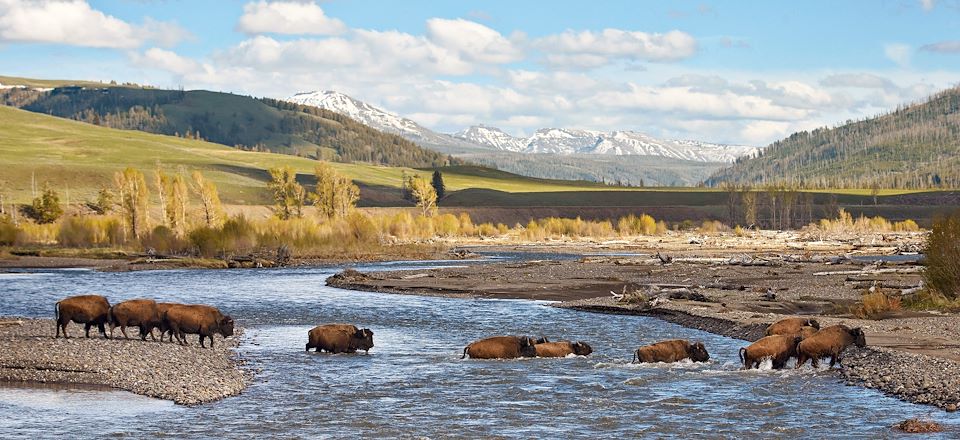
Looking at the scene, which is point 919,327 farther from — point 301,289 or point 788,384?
point 301,289

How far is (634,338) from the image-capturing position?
3331cm

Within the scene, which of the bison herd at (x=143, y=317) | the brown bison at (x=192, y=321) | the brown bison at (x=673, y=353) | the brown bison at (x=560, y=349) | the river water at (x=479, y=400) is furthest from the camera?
the brown bison at (x=192, y=321)

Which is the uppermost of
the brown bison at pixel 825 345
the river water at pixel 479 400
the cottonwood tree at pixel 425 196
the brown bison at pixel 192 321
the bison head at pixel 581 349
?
the cottonwood tree at pixel 425 196

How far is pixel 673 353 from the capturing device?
90.5 ft

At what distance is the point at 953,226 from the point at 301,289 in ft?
110

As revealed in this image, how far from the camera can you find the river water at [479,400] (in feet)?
64.1

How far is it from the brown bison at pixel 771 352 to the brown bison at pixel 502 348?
594cm

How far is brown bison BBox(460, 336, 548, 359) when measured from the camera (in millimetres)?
28859

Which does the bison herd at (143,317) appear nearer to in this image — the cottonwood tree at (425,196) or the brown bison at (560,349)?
the brown bison at (560,349)

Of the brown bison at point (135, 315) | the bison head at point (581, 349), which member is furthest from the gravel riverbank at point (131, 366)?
the bison head at point (581, 349)

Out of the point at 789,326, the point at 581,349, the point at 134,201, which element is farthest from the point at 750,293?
the point at 134,201

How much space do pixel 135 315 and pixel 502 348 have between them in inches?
407

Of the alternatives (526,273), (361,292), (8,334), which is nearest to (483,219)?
(526,273)

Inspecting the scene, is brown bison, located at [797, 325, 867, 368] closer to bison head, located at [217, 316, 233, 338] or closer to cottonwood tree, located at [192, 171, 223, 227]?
bison head, located at [217, 316, 233, 338]
